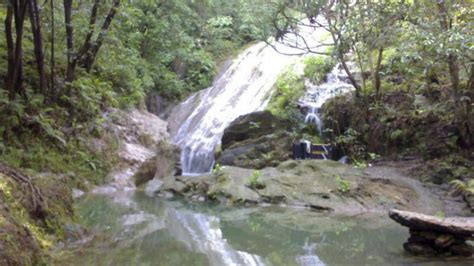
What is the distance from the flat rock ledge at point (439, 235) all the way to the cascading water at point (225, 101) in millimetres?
9654

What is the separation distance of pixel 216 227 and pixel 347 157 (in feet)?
22.1

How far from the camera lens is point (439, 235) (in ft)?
17.8

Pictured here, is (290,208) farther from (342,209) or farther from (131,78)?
(131,78)

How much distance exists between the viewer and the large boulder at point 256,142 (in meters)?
13.5

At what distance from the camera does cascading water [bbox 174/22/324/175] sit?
51.5ft

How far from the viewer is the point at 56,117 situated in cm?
1170

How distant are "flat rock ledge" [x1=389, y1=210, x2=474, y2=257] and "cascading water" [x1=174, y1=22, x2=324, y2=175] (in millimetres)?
9654

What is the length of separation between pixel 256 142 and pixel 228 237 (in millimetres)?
7467

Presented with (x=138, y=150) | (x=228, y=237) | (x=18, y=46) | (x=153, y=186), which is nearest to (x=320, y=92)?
(x=138, y=150)

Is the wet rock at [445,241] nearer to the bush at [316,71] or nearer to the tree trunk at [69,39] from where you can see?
the tree trunk at [69,39]

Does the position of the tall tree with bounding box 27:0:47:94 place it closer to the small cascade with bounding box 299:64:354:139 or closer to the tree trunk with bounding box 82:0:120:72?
the tree trunk with bounding box 82:0:120:72

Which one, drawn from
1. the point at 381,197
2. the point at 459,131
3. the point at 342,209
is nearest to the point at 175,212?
the point at 342,209

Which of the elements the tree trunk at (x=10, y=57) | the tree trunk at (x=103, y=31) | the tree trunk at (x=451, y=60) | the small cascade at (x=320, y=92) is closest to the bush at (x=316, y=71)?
the small cascade at (x=320, y=92)

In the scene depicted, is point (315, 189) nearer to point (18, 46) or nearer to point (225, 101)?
point (18, 46)
